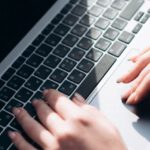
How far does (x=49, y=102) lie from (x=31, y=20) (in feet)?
0.72

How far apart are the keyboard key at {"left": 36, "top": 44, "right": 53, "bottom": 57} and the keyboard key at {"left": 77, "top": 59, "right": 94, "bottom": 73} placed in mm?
78

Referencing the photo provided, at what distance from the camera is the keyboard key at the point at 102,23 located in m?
1.02

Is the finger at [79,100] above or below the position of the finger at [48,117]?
above

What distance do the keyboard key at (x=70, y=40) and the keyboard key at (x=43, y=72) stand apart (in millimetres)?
82

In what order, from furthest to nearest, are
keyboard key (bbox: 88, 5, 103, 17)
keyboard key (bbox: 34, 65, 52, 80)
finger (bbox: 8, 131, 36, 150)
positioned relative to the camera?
keyboard key (bbox: 88, 5, 103, 17)
keyboard key (bbox: 34, 65, 52, 80)
finger (bbox: 8, 131, 36, 150)

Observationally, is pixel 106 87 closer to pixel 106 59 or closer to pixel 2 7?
pixel 106 59

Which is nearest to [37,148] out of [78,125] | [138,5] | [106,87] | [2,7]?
[78,125]

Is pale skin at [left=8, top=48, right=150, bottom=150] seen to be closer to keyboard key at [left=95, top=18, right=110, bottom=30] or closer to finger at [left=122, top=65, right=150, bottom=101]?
finger at [left=122, top=65, right=150, bottom=101]

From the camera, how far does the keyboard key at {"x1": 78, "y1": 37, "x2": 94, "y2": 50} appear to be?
3.26ft

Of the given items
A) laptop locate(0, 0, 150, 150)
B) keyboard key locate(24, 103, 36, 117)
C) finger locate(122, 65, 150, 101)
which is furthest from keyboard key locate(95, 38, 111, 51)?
keyboard key locate(24, 103, 36, 117)

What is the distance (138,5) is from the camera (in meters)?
1.05

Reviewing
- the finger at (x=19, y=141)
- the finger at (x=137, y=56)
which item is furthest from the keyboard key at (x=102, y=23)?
the finger at (x=19, y=141)

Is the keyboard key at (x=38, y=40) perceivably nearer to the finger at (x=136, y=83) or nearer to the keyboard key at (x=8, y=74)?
the keyboard key at (x=8, y=74)

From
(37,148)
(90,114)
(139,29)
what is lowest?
(37,148)
